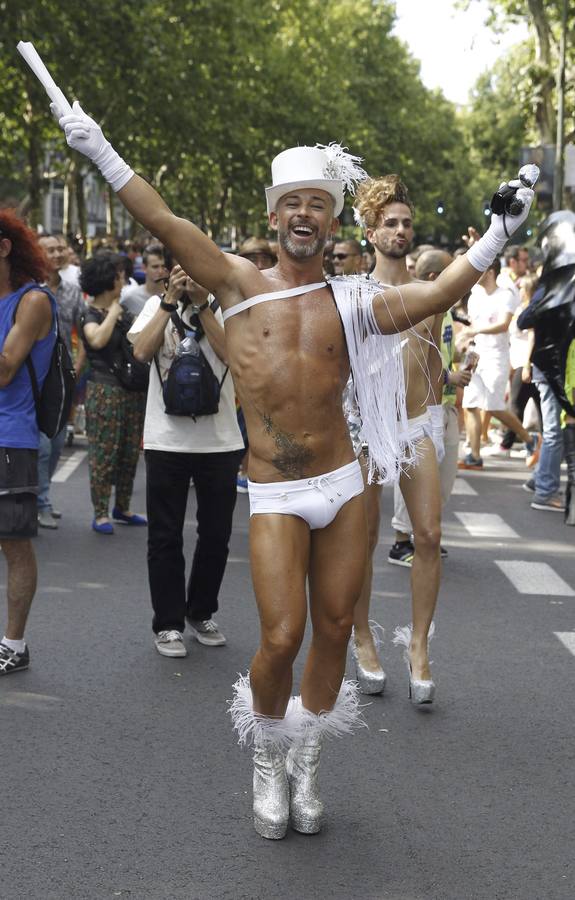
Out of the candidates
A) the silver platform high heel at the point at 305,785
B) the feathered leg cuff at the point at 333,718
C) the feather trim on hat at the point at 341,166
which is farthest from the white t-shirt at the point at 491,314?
the silver platform high heel at the point at 305,785

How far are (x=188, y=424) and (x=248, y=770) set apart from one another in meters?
2.11

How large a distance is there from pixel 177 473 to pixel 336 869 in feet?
9.43

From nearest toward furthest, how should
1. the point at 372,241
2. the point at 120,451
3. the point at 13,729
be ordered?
1. the point at 13,729
2. the point at 372,241
3. the point at 120,451

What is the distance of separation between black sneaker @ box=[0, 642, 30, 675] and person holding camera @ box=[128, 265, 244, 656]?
2.23 feet

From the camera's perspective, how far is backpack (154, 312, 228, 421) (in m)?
6.95

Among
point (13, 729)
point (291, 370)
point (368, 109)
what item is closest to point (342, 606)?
point (291, 370)

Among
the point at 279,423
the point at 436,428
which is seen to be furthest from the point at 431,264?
the point at 279,423

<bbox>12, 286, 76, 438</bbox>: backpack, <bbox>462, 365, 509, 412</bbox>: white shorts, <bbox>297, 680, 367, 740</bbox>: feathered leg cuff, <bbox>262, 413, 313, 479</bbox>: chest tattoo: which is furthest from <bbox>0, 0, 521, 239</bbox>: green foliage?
<bbox>297, 680, 367, 740</bbox>: feathered leg cuff

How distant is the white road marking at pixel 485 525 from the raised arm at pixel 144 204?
22.4 ft

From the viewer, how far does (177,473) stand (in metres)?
7.06

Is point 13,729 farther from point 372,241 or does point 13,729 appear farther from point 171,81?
point 171,81

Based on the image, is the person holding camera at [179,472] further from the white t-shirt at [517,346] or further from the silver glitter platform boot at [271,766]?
the white t-shirt at [517,346]

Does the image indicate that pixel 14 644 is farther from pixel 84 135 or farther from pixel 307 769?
pixel 84 135

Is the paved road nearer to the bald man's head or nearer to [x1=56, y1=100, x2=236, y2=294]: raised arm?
[x1=56, y1=100, x2=236, y2=294]: raised arm
